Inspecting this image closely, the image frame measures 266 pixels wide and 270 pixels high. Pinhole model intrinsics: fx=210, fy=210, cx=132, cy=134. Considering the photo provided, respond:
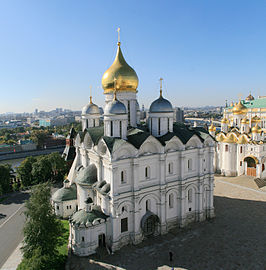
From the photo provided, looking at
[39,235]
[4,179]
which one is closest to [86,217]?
[39,235]

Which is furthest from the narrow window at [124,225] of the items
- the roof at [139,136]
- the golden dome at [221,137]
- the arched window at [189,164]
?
the golden dome at [221,137]

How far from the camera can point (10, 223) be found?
18.9 meters

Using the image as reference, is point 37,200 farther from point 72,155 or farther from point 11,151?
point 11,151

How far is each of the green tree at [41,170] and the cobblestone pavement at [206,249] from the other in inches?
622

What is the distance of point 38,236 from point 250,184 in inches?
969

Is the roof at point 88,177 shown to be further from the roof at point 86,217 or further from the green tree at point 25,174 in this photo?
the green tree at point 25,174

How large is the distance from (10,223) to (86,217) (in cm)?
927

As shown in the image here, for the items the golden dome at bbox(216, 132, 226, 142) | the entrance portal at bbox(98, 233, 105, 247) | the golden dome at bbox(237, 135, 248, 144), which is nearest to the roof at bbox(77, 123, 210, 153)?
the entrance portal at bbox(98, 233, 105, 247)

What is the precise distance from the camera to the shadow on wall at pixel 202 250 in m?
13.2

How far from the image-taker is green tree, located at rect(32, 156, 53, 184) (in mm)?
26859

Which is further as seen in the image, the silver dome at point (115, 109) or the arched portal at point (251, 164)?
the arched portal at point (251, 164)

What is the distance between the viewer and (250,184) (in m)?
26.3

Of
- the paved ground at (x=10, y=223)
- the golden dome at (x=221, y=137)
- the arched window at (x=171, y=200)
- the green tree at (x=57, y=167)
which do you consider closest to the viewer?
the paved ground at (x=10, y=223)

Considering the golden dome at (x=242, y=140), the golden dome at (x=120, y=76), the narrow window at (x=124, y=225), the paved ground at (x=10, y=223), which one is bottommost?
the paved ground at (x=10, y=223)
